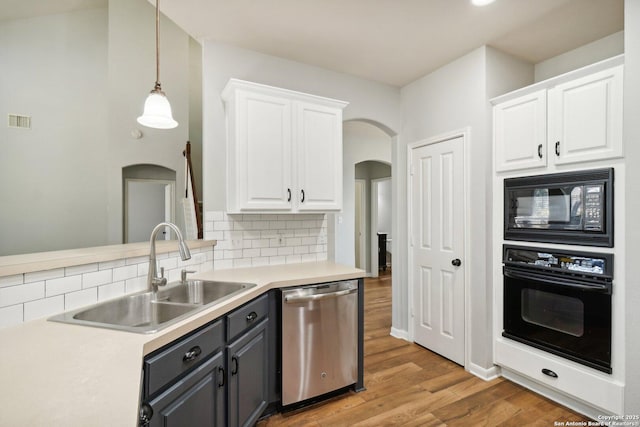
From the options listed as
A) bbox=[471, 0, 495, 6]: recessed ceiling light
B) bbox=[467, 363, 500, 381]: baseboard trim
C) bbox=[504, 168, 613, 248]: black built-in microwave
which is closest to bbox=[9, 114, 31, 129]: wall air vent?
bbox=[471, 0, 495, 6]: recessed ceiling light

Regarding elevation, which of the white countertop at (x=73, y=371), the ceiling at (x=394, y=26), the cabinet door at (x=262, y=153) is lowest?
the white countertop at (x=73, y=371)

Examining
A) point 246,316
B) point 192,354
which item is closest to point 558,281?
point 246,316

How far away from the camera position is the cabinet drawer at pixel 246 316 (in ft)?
5.35

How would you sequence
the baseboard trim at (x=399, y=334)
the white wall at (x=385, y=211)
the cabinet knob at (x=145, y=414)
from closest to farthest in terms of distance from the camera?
the cabinet knob at (x=145, y=414) → the baseboard trim at (x=399, y=334) → the white wall at (x=385, y=211)

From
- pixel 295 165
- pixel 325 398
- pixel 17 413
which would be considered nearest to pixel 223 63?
pixel 295 165

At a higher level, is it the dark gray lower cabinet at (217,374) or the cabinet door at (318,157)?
the cabinet door at (318,157)

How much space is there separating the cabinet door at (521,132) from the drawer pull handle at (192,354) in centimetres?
252

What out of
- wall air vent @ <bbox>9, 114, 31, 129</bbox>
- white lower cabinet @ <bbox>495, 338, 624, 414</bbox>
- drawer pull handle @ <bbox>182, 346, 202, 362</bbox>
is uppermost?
wall air vent @ <bbox>9, 114, 31, 129</bbox>

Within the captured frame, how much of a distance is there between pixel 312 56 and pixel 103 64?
3.51 metres

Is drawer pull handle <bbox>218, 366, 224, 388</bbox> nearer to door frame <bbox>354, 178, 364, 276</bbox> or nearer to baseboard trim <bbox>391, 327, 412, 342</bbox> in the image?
baseboard trim <bbox>391, 327, 412, 342</bbox>

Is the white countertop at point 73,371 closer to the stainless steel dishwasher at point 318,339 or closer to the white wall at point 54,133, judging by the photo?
the stainless steel dishwasher at point 318,339

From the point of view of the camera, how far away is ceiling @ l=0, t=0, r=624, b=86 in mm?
2064

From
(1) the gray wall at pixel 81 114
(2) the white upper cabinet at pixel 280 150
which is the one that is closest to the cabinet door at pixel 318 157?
(2) the white upper cabinet at pixel 280 150

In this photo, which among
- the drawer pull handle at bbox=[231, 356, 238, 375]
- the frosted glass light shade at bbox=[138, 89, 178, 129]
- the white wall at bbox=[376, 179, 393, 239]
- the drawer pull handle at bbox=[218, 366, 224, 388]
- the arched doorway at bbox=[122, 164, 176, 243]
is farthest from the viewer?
the white wall at bbox=[376, 179, 393, 239]
